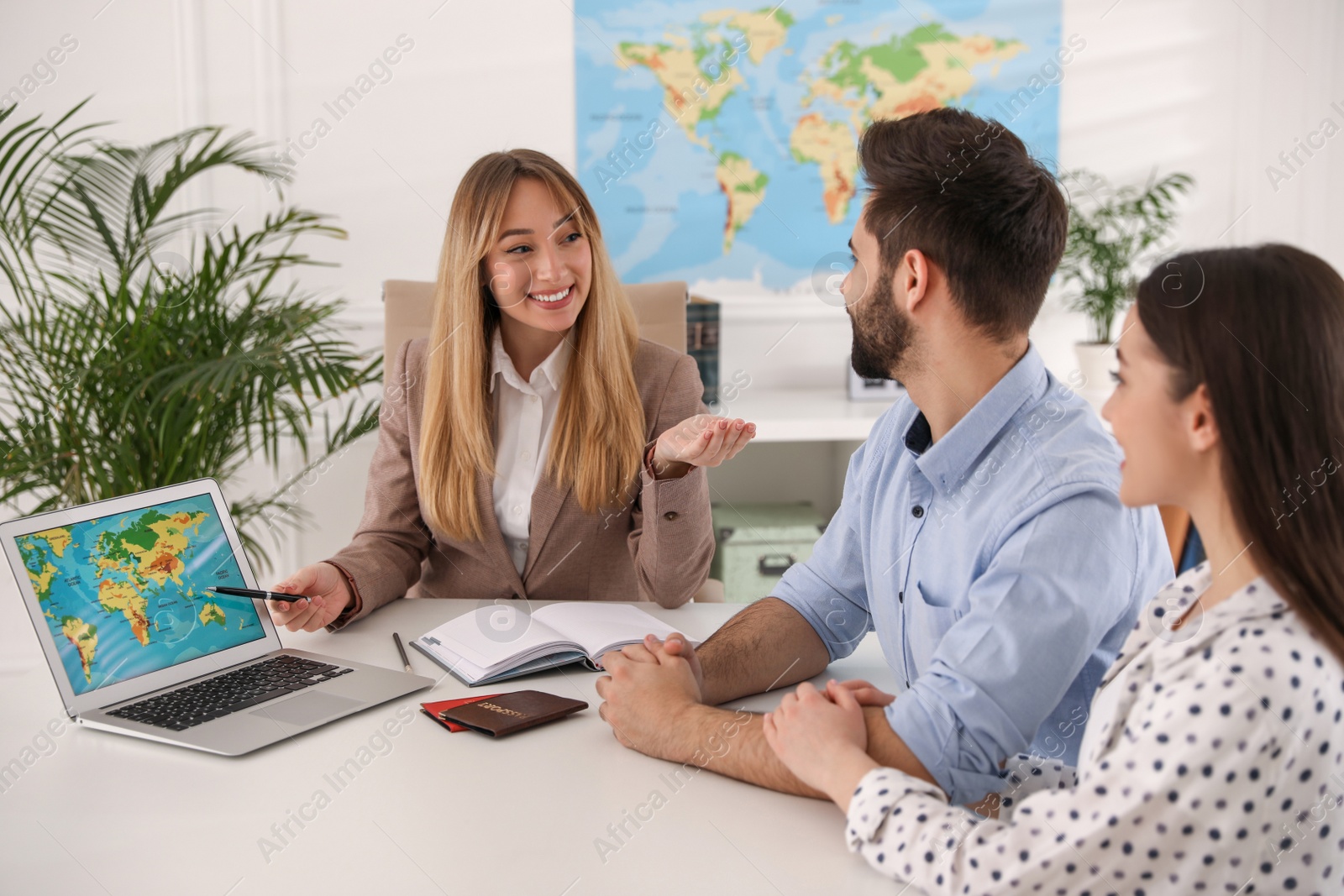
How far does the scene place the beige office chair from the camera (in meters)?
2.21

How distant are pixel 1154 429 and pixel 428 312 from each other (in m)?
1.65

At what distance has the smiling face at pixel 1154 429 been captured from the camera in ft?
2.66

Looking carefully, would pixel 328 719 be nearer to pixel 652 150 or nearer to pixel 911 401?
pixel 911 401

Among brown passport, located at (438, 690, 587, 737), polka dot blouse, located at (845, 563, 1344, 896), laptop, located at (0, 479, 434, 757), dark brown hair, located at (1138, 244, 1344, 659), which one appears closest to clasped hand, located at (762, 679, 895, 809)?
polka dot blouse, located at (845, 563, 1344, 896)

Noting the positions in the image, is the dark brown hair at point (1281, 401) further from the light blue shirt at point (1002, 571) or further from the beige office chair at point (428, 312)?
the beige office chair at point (428, 312)

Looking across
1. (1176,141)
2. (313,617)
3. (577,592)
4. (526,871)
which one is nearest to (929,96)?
(1176,141)

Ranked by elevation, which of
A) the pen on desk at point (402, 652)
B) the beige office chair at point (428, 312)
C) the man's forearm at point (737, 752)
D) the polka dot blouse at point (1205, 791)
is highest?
the beige office chair at point (428, 312)

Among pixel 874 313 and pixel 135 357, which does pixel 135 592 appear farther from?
pixel 135 357

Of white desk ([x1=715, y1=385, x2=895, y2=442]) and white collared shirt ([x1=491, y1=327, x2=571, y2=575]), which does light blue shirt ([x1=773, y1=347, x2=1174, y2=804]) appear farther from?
white desk ([x1=715, y1=385, x2=895, y2=442])

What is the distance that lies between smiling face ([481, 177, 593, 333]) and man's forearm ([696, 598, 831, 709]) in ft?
2.40

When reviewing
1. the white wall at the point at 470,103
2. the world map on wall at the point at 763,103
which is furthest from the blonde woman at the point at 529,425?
the world map on wall at the point at 763,103

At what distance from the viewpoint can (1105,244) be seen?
3115mm

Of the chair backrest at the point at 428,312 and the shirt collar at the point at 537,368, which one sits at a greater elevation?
the chair backrest at the point at 428,312

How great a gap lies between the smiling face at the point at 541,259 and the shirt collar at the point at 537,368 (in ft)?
0.16
